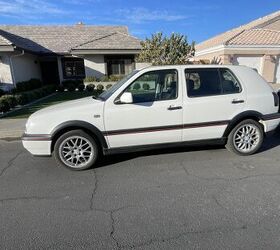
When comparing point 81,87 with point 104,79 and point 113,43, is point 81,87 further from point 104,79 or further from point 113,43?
point 113,43

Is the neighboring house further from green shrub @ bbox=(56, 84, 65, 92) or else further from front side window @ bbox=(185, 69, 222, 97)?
front side window @ bbox=(185, 69, 222, 97)

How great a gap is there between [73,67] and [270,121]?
1857cm

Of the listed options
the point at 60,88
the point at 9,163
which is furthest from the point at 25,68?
the point at 9,163

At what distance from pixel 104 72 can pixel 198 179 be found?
16.6 meters

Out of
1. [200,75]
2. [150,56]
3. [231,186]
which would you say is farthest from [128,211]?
[150,56]

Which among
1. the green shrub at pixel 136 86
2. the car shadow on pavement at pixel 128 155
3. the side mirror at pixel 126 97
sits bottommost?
the car shadow on pavement at pixel 128 155

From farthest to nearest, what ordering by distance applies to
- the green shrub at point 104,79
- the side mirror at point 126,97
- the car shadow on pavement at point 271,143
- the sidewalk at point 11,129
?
the green shrub at point 104,79
the sidewalk at point 11,129
the car shadow on pavement at point 271,143
the side mirror at point 126,97

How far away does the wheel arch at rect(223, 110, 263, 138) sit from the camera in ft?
14.9

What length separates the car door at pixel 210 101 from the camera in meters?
4.36

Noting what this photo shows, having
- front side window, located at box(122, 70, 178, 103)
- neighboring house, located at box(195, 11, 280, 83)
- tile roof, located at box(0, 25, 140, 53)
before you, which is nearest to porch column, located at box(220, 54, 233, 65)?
neighboring house, located at box(195, 11, 280, 83)

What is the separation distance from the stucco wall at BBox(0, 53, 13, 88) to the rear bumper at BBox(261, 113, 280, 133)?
48.3 ft

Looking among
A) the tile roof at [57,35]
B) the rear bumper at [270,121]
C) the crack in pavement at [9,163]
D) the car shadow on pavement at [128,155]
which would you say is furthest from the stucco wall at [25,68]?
the rear bumper at [270,121]

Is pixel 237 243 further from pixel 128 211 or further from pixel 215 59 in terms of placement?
pixel 215 59

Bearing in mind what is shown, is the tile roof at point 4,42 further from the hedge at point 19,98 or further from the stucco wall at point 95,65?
the stucco wall at point 95,65
